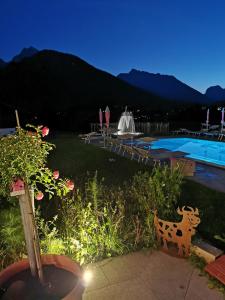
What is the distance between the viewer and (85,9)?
39.8 meters

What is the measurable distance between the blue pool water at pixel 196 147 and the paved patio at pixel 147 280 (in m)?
8.04

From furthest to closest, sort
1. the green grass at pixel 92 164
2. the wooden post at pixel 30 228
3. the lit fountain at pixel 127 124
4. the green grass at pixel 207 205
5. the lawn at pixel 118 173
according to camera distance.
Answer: the lit fountain at pixel 127 124 → the green grass at pixel 92 164 → the lawn at pixel 118 173 → the green grass at pixel 207 205 → the wooden post at pixel 30 228

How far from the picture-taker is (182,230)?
3.14m

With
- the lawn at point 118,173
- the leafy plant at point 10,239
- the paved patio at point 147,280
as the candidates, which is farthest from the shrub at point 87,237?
the lawn at point 118,173

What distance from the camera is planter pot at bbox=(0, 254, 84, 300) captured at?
6.88 ft

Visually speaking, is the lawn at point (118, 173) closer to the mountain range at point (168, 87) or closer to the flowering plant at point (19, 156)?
the flowering plant at point (19, 156)

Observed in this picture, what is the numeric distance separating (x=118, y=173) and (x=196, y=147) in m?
7.53

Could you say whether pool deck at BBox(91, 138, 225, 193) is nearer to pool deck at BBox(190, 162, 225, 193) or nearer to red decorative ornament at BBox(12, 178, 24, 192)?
pool deck at BBox(190, 162, 225, 193)

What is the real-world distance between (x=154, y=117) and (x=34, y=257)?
19.4 meters

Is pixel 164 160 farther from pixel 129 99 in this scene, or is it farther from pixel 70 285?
pixel 129 99

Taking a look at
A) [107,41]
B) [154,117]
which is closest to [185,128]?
[154,117]

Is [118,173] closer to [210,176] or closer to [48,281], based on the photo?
[210,176]

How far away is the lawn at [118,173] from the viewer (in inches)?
170

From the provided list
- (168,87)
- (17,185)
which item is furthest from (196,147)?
(168,87)
